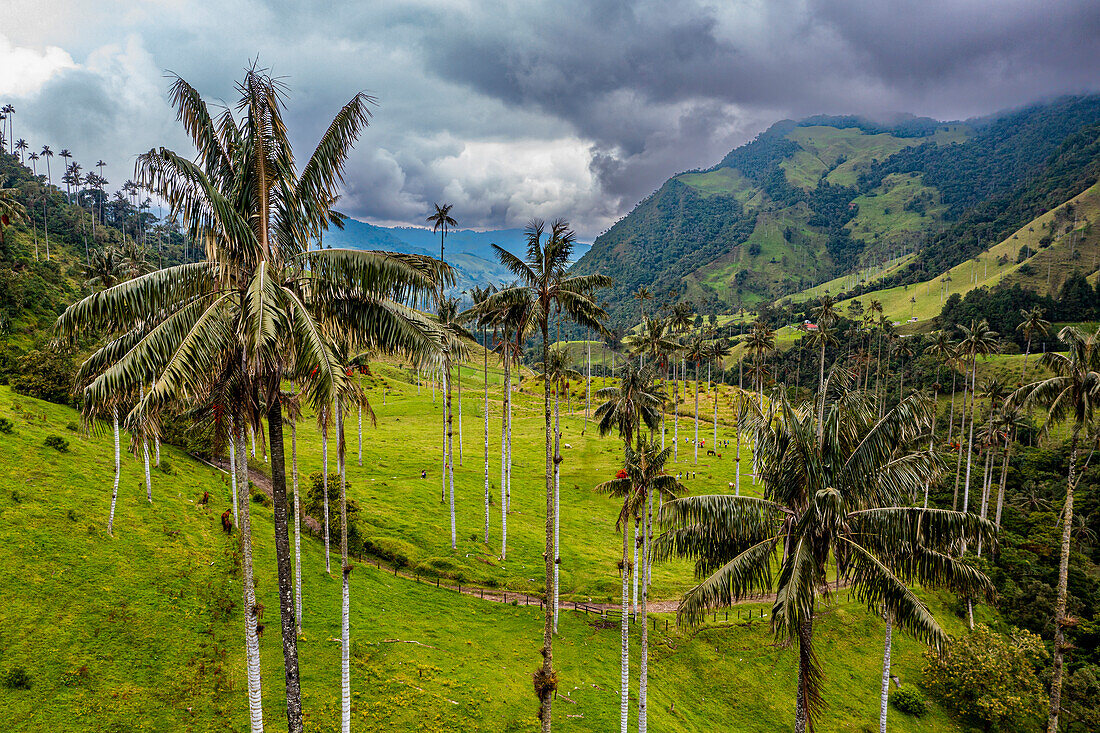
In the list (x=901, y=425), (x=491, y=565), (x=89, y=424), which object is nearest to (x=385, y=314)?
(x=89, y=424)

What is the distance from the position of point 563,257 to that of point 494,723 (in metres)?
21.4

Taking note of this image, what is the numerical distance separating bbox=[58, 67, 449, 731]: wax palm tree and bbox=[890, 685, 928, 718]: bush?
4106cm

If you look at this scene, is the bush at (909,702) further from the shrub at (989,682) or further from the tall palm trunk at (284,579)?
the tall palm trunk at (284,579)

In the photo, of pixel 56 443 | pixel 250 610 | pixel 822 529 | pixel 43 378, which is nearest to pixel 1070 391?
pixel 822 529

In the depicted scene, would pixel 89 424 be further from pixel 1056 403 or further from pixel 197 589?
pixel 1056 403

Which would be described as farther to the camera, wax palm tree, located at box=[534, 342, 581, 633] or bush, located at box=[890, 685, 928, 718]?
bush, located at box=[890, 685, 928, 718]

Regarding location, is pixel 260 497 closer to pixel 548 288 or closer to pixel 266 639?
pixel 266 639

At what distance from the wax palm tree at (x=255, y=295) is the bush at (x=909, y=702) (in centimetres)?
4106

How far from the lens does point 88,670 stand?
20.2 meters

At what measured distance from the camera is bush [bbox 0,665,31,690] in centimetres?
1856

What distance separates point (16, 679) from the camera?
18.7m

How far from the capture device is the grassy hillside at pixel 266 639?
67.3 ft

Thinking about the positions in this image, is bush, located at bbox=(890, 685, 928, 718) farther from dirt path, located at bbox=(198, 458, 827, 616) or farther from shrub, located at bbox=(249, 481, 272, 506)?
shrub, located at bbox=(249, 481, 272, 506)

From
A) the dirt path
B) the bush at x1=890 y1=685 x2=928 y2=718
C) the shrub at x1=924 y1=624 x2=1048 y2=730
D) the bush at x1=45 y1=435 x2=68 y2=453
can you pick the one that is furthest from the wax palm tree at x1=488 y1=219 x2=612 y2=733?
the bush at x1=45 y1=435 x2=68 y2=453
